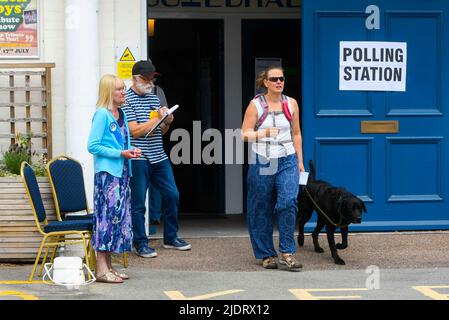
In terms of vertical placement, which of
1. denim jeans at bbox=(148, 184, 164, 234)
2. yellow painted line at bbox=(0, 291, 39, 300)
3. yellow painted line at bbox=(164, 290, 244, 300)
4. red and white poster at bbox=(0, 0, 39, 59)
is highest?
red and white poster at bbox=(0, 0, 39, 59)

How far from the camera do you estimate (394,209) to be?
11195 millimetres

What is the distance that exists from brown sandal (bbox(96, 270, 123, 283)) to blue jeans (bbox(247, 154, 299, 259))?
145 cm

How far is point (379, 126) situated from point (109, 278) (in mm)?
3959

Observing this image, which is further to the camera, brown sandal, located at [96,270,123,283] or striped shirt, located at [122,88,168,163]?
striped shirt, located at [122,88,168,163]

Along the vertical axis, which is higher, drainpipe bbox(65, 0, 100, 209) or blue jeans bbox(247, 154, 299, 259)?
drainpipe bbox(65, 0, 100, 209)

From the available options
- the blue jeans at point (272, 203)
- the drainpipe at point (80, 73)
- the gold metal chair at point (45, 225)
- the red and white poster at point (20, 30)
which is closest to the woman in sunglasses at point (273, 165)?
the blue jeans at point (272, 203)

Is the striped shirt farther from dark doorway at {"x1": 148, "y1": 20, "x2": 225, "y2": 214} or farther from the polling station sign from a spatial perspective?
dark doorway at {"x1": 148, "y1": 20, "x2": 225, "y2": 214}

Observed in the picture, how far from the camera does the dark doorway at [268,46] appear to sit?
13.3 meters

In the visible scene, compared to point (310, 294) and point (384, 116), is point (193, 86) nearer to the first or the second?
point (384, 116)

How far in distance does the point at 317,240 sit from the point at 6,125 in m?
3.46

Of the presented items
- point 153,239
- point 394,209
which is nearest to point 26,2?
point 153,239

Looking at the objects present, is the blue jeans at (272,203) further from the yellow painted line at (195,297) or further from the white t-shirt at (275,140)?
the yellow painted line at (195,297)

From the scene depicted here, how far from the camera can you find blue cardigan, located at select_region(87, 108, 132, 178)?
8.39m

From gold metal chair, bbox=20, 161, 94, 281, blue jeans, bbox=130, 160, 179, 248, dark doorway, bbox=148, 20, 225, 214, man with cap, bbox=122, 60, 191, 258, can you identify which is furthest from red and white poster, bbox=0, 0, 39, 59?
dark doorway, bbox=148, 20, 225, 214
